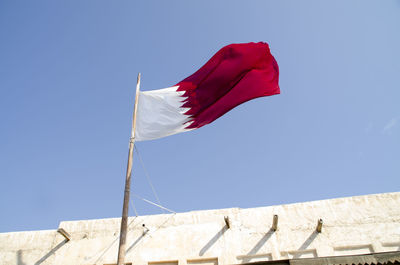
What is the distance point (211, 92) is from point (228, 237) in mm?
4379

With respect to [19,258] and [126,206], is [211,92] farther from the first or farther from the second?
[19,258]

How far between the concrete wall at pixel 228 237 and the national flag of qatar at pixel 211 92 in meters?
3.72

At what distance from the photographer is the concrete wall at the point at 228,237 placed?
8.41 m

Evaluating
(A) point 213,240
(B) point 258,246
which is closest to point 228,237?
(A) point 213,240

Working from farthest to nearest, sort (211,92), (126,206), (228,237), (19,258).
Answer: (19,258) → (228,237) → (211,92) → (126,206)

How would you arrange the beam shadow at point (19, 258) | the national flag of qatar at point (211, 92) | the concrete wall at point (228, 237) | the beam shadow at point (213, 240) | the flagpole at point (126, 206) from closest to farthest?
the flagpole at point (126, 206), the national flag of qatar at point (211, 92), the concrete wall at point (228, 237), the beam shadow at point (213, 240), the beam shadow at point (19, 258)

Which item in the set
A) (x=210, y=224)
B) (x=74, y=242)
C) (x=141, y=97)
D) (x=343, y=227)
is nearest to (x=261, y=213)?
(x=210, y=224)

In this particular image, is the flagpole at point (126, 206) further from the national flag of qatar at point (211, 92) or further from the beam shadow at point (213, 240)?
the beam shadow at point (213, 240)

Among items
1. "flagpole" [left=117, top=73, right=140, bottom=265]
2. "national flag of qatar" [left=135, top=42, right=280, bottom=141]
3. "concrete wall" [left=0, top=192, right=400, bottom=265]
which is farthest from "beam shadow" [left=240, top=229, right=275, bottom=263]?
"flagpole" [left=117, top=73, right=140, bottom=265]

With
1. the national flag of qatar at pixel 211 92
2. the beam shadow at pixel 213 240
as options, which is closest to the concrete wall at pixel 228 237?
the beam shadow at pixel 213 240

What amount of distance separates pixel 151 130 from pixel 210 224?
3943 mm

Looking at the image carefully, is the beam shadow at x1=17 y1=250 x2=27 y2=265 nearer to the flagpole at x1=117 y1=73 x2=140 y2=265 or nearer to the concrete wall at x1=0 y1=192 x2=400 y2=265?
the concrete wall at x1=0 y1=192 x2=400 y2=265

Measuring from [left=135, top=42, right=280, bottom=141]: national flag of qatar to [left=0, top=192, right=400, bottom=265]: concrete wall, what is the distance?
372 cm

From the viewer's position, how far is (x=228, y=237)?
896cm
